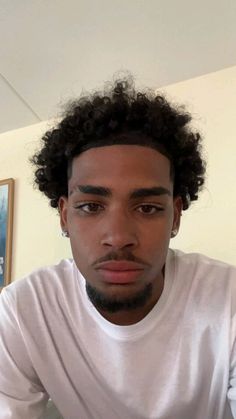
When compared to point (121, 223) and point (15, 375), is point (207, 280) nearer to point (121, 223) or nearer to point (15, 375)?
point (121, 223)

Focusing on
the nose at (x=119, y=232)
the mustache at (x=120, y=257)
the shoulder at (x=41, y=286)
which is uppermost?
the nose at (x=119, y=232)

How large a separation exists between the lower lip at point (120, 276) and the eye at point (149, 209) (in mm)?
109

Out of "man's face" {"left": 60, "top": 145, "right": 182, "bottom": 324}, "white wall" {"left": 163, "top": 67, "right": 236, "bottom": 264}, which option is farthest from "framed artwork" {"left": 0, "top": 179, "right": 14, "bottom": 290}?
"man's face" {"left": 60, "top": 145, "right": 182, "bottom": 324}

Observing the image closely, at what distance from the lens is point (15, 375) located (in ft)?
2.59

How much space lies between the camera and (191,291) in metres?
0.83

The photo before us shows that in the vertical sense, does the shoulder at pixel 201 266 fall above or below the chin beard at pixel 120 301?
above

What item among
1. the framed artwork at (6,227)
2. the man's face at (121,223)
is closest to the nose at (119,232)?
the man's face at (121,223)

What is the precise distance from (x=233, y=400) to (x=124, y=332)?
0.78ft

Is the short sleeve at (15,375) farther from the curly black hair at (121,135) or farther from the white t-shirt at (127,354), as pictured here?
the curly black hair at (121,135)

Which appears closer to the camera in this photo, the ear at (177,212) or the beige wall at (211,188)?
the ear at (177,212)

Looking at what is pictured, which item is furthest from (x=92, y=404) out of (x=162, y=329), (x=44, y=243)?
(x=44, y=243)

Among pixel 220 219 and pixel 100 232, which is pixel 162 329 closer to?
pixel 100 232

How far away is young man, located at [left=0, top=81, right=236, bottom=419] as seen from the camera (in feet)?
2.43

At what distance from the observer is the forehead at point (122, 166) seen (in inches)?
29.4
